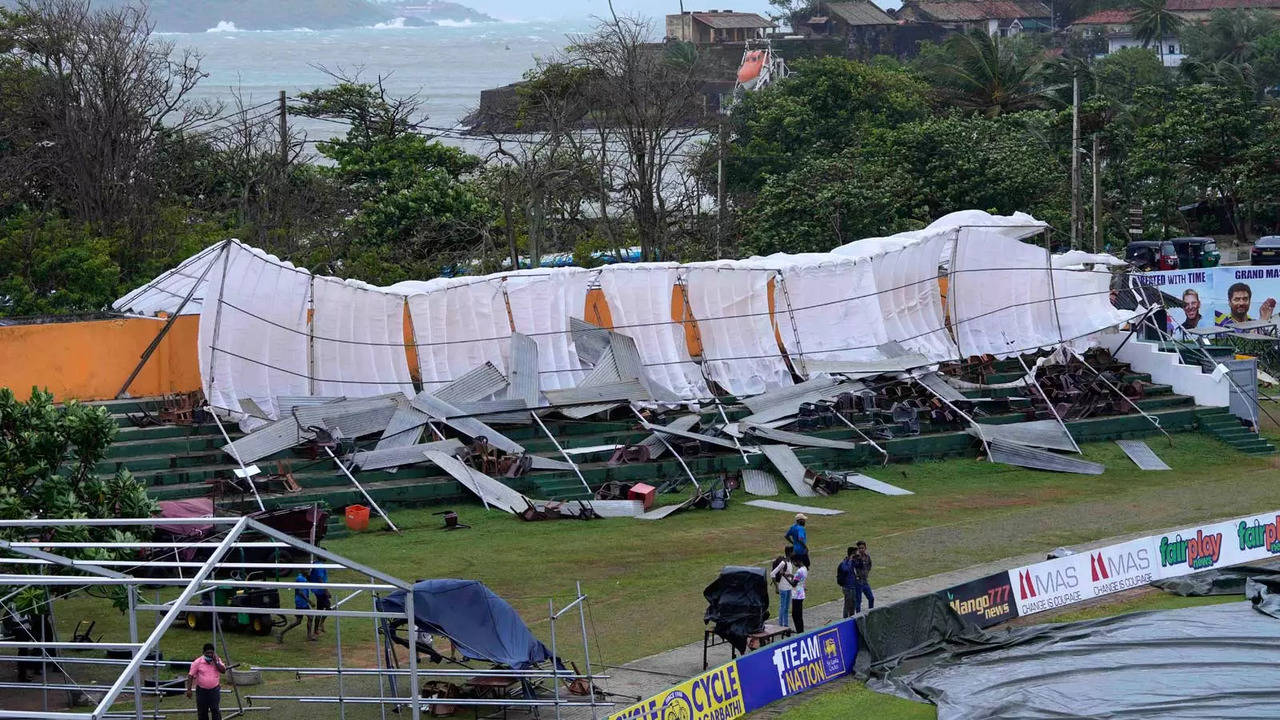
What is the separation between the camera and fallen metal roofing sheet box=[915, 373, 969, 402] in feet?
124

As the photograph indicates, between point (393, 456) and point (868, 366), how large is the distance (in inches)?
511

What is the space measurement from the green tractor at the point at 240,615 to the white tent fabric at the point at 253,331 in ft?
33.8

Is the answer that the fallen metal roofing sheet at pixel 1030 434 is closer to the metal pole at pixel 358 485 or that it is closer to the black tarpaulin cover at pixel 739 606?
the metal pole at pixel 358 485

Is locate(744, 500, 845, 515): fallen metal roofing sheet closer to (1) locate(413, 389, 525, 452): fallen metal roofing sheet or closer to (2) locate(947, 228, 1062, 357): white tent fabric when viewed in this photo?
(1) locate(413, 389, 525, 452): fallen metal roofing sheet

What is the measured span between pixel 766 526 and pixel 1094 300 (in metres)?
17.2

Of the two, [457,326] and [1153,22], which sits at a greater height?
[1153,22]

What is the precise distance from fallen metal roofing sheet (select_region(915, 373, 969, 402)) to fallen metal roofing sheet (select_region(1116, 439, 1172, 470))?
4.06 m

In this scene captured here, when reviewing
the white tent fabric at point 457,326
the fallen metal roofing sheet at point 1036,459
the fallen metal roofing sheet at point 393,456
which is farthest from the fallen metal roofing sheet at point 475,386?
the fallen metal roofing sheet at point 1036,459

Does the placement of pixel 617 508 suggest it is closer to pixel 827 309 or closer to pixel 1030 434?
pixel 827 309

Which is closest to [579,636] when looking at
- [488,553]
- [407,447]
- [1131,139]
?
[488,553]

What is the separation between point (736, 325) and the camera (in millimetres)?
38938

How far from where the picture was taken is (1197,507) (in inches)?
1243

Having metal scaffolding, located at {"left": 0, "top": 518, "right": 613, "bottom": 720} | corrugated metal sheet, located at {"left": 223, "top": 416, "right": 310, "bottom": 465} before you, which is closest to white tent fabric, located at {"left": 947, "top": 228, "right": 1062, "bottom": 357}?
corrugated metal sheet, located at {"left": 223, "top": 416, "right": 310, "bottom": 465}

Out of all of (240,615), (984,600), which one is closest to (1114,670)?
(984,600)
